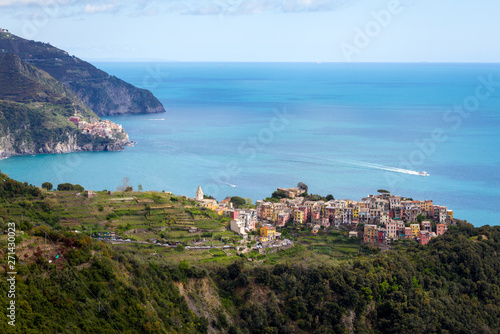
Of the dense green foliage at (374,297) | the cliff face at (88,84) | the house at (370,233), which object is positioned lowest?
the dense green foliage at (374,297)

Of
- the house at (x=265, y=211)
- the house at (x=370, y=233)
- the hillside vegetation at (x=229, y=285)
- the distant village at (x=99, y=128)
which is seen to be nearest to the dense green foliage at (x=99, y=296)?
the hillside vegetation at (x=229, y=285)

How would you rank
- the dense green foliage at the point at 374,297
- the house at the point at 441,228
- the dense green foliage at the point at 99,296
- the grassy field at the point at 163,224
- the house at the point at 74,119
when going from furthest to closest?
1. the house at the point at 74,119
2. the house at the point at 441,228
3. the grassy field at the point at 163,224
4. the dense green foliage at the point at 374,297
5. the dense green foliage at the point at 99,296

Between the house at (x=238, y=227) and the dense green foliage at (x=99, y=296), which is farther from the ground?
the house at (x=238, y=227)

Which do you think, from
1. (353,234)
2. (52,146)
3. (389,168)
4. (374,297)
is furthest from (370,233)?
(52,146)

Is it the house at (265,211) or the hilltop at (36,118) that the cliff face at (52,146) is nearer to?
the hilltop at (36,118)

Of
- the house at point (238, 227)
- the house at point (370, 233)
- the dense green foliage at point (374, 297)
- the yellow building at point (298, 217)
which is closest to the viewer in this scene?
the dense green foliage at point (374, 297)

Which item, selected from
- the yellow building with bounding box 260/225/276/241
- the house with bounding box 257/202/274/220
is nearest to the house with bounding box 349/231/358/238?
the yellow building with bounding box 260/225/276/241

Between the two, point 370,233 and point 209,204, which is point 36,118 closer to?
point 209,204

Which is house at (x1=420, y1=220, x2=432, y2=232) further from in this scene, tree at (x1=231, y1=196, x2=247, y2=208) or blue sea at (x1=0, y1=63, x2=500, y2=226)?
tree at (x1=231, y1=196, x2=247, y2=208)
